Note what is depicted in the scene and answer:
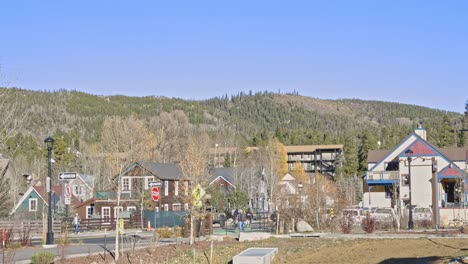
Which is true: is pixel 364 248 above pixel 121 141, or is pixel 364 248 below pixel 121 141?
below

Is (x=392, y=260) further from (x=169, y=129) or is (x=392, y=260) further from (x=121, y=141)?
(x=169, y=129)

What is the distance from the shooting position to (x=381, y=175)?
7656 cm

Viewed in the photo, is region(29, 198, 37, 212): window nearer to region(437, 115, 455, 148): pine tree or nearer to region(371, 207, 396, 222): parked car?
region(371, 207, 396, 222): parked car

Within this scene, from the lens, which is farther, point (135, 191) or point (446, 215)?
point (135, 191)

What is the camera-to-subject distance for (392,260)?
2486 centimetres

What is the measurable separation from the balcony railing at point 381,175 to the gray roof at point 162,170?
1986 centimetres

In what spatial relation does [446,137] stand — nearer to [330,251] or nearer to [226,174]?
[226,174]

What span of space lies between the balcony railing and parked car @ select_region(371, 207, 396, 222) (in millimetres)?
24018

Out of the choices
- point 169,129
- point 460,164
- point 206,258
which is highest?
point 169,129

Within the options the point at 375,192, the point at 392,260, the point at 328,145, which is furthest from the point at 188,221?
the point at 328,145

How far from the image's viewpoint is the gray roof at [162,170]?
72.1 meters

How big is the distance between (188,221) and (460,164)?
44788mm

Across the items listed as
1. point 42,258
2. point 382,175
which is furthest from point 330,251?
point 382,175

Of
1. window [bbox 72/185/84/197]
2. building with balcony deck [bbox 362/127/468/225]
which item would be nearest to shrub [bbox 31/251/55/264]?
building with balcony deck [bbox 362/127/468/225]
